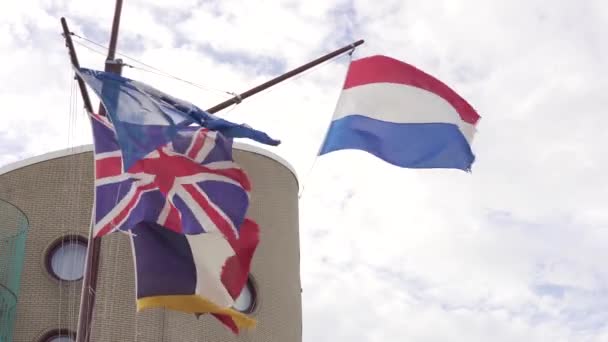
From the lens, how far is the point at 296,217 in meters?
27.5

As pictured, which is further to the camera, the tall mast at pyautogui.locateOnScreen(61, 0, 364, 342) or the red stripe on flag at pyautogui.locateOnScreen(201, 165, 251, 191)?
the red stripe on flag at pyautogui.locateOnScreen(201, 165, 251, 191)

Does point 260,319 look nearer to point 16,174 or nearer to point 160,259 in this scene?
point 16,174

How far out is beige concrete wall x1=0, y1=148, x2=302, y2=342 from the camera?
23.5 metres

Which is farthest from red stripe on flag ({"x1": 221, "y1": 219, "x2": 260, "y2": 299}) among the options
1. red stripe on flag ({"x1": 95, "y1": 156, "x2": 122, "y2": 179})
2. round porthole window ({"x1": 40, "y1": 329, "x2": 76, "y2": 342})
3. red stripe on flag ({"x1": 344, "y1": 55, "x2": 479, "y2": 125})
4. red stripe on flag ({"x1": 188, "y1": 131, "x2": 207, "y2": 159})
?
round porthole window ({"x1": 40, "y1": 329, "x2": 76, "y2": 342})

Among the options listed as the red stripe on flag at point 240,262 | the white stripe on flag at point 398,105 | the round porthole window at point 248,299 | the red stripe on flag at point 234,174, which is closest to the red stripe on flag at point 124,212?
the red stripe on flag at point 234,174

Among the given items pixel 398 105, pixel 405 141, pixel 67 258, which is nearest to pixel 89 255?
pixel 405 141

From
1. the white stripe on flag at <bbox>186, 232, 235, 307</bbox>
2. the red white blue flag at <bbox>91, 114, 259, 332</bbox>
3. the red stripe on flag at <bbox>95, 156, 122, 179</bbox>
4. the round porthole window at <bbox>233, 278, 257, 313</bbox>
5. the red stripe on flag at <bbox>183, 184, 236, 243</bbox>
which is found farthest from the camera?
the round porthole window at <bbox>233, 278, 257, 313</bbox>

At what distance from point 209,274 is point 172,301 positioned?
590 mm

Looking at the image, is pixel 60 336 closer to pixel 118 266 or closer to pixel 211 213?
pixel 118 266

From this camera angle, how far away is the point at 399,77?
1711 centimetres

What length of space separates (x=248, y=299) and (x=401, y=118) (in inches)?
383

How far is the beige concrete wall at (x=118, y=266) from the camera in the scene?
23516 mm

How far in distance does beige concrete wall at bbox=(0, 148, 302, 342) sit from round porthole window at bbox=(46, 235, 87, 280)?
17cm

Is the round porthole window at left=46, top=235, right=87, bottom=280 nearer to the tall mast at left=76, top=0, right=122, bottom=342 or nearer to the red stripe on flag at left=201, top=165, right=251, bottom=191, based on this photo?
the tall mast at left=76, top=0, right=122, bottom=342
